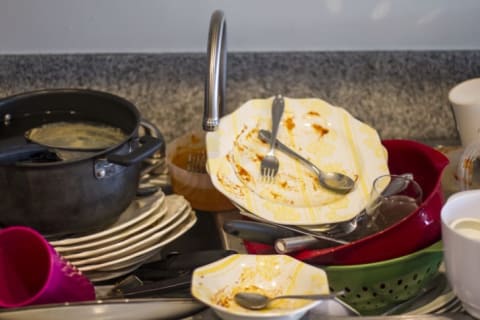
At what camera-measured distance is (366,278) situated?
69 centimetres

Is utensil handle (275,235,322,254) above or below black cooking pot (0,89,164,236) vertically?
below

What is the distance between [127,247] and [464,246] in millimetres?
350

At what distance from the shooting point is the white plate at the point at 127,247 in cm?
74

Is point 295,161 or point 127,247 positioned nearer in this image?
point 127,247

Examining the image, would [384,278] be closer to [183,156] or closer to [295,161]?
[295,161]

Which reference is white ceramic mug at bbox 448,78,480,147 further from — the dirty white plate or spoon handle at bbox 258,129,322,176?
the dirty white plate

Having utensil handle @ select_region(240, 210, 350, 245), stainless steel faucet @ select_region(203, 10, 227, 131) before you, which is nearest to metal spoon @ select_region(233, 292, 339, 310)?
utensil handle @ select_region(240, 210, 350, 245)

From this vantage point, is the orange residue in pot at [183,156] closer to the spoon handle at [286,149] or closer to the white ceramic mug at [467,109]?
the spoon handle at [286,149]

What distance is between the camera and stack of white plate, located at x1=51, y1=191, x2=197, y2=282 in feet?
2.42

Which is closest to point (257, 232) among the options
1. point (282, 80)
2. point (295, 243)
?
point (295, 243)

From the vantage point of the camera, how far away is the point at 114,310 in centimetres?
63

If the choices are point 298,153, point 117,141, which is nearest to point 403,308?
point 298,153

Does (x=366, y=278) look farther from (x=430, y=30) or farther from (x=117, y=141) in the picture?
(x=430, y=30)

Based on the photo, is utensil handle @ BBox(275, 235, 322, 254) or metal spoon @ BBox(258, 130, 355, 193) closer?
utensil handle @ BBox(275, 235, 322, 254)
